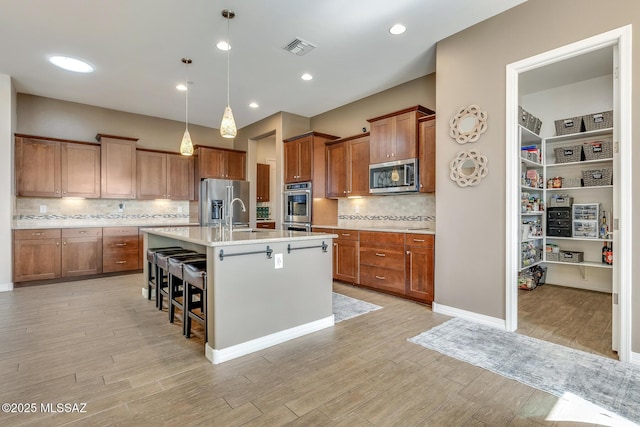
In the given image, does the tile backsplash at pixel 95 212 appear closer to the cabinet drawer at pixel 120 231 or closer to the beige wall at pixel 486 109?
the cabinet drawer at pixel 120 231

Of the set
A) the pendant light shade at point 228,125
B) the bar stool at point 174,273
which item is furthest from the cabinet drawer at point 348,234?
the pendant light shade at point 228,125

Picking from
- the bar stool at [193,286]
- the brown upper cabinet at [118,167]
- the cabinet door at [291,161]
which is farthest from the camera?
the cabinet door at [291,161]

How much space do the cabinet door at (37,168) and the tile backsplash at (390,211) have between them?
15.9 feet

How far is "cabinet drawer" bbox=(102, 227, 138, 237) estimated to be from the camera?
546 centimetres

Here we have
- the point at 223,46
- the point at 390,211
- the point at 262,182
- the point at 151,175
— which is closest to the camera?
the point at 223,46

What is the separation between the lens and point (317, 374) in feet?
7.36

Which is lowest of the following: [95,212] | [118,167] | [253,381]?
[253,381]

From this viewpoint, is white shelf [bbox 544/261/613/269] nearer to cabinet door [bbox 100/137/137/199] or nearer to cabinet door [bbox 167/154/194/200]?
cabinet door [bbox 167/154/194/200]

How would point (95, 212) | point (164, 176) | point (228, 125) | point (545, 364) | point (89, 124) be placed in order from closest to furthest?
point (545, 364) < point (228, 125) < point (89, 124) < point (95, 212) < point (164, 176)

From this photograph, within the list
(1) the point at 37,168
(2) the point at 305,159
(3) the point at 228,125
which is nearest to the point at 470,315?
(3) the point at 228,125

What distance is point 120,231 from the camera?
5.58 meters

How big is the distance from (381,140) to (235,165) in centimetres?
374

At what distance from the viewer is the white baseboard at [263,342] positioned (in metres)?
2.45

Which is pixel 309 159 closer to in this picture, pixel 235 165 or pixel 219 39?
→ pixel 235 165
